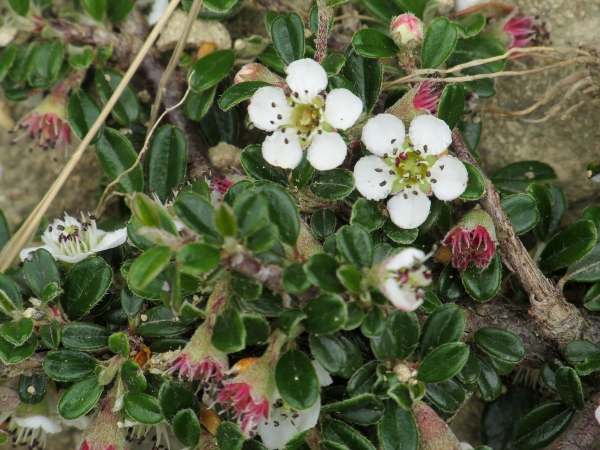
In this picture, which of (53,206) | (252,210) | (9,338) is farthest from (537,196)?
(53,206)

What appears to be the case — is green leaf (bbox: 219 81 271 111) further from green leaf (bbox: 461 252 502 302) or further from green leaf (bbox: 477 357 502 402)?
green leaf (bbox: 477 357 502 402)

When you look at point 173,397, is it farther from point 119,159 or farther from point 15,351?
point 119,159

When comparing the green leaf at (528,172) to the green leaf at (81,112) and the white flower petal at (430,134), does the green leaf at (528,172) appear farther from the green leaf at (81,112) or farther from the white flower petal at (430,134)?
the green leaf at (81,112)

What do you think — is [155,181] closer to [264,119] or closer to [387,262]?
[264,119]

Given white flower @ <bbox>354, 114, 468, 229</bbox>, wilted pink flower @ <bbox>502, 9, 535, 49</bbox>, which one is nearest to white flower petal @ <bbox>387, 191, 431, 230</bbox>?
white flower @ <bbox>354, 114, 468, 229</bbox>

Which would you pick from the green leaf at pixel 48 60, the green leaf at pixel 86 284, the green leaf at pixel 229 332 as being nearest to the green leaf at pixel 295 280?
the green leaf at pixel 229 332

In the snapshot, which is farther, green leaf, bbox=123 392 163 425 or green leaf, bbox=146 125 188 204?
green leaf, bbox=146 125 188 204
